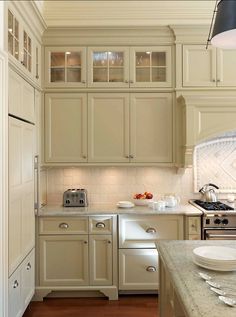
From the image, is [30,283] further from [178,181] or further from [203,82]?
[203,82]

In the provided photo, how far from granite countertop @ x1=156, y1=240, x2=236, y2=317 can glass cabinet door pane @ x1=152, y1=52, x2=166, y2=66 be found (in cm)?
227

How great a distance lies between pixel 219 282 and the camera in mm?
1469

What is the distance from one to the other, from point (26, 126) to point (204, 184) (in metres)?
2.23

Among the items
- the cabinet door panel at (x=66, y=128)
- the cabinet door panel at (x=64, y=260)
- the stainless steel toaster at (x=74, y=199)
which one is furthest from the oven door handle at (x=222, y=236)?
the cabinet door panel at (x=66, y=128)

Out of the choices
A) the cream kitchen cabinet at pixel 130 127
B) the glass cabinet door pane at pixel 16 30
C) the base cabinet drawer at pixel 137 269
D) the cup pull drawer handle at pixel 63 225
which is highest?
the glass cabinet door pane at pixel 16 30

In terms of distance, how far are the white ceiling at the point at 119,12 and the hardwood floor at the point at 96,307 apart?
3046mm

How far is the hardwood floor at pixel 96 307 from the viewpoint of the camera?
306cm

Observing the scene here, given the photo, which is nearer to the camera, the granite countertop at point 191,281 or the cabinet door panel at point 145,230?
the granite countertop at point 191,281

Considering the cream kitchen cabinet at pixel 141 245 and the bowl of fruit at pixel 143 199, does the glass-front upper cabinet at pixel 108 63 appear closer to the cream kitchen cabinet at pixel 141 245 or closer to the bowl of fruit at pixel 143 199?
the bowl of fruit at pixel 143 199

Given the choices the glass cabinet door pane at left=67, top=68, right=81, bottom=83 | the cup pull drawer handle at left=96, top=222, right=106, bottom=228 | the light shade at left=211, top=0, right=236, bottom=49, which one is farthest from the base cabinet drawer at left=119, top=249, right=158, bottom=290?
the light shade at left=211, top=0, right=236, bottom=49

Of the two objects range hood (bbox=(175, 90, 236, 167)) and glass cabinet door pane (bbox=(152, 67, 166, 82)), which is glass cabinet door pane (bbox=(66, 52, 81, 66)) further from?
range hood (bbox=(175, 90, 236, 167))

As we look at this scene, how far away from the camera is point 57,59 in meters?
3.64

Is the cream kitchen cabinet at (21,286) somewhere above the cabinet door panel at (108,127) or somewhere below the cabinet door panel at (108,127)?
below

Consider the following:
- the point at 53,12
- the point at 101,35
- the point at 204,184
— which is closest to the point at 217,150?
the point at 204,184
